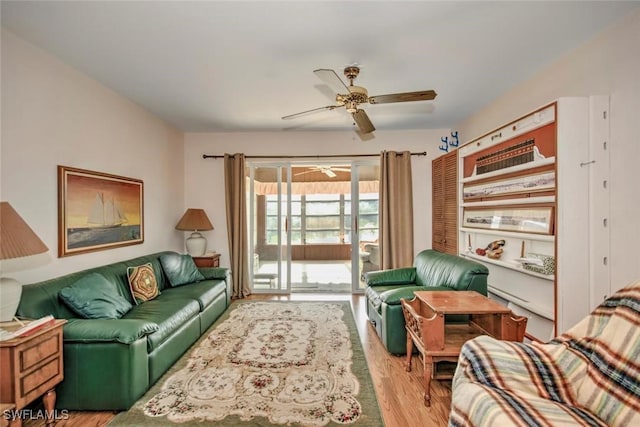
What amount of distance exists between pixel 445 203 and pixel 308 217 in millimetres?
2279

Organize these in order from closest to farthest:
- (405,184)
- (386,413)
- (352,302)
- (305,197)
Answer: (386,413) → (352,302) → (405,184) → (305,197)

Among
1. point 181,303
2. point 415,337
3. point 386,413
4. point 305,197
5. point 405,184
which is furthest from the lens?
point 305,197

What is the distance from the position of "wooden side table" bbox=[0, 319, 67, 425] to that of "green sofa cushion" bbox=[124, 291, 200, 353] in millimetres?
538

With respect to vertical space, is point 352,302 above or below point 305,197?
below

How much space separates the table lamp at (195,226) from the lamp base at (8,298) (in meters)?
2.68

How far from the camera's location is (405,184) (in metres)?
4.80

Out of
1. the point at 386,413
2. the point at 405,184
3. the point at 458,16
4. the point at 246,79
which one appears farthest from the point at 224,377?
Answer: the point at 405,184

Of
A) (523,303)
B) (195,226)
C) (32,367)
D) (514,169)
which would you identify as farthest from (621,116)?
(195,226)

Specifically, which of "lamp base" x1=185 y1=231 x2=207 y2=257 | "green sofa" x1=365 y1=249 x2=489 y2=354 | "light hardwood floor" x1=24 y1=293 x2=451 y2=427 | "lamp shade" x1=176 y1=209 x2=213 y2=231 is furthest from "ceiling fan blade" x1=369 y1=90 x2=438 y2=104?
"lamp base" x1=185 y1=231 x2=207 y2=257

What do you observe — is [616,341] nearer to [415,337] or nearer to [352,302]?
[415,337]

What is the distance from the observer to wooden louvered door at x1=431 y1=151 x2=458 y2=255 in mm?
4133

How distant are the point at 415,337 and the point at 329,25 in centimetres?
241

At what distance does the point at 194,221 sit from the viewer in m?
4.54

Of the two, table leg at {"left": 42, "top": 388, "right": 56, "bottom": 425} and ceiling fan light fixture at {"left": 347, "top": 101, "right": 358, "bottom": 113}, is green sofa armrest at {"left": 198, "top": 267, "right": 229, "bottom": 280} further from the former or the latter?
ceiling fan light fixture at {"left": 347, "top": 101, "right": 358, "bottom": 113}
